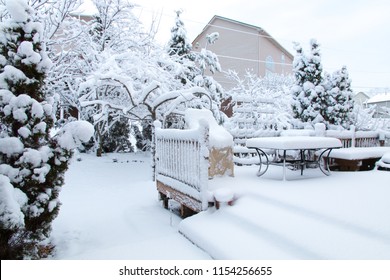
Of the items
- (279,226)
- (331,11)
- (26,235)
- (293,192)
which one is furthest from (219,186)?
(331,11)

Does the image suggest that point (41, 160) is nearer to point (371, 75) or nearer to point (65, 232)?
point (65, 232)

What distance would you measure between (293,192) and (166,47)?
308 inches

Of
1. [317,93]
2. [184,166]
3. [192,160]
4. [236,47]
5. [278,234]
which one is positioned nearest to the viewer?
[278,234]

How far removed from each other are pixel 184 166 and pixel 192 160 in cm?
33

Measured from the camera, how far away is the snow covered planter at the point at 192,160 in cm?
372

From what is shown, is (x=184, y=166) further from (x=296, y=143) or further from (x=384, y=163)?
(x=384, y=163)

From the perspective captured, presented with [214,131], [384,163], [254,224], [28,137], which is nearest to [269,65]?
[384,163]

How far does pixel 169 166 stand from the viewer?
16.0ft

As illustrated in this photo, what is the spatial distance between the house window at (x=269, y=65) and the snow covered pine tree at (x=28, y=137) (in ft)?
58.5

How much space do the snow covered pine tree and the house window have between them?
17.8 metres

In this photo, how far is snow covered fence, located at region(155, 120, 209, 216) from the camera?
→ 3715 millimetres

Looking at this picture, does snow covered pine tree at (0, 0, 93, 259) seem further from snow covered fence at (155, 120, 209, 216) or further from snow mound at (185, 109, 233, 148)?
snow mound at (185, 109, 233, 148)

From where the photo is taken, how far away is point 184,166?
14.0 feet

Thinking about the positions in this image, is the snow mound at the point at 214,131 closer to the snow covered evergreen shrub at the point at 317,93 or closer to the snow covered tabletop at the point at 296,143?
the snow covered tabletop at the point at 296,143
